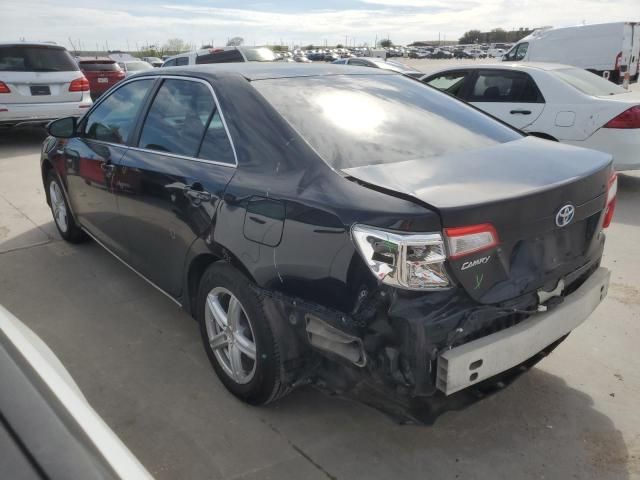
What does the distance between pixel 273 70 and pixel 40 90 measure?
842cm

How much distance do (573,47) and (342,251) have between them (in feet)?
55.4

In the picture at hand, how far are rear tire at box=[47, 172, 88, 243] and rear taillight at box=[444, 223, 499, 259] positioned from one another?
3.75 metres

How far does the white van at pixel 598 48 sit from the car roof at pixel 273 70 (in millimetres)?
14800

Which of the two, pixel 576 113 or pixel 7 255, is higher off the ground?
pixel 576 113

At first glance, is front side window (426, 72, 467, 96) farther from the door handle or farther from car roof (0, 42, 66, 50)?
car roof (0, 42, 66, 50)

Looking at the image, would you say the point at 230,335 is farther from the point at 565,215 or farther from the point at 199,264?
the point at 565,215

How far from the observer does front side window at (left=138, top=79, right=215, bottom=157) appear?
2.97 metres

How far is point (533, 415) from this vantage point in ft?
8.91

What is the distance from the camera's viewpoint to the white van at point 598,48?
50.4 feet

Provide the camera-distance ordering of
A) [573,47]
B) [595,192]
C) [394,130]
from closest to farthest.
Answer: [595,192], [394,130], [573,47]

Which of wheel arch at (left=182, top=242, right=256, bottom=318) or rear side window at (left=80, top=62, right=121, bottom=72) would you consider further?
rear side window at (left=80, top=62, right=121, bottom=72)

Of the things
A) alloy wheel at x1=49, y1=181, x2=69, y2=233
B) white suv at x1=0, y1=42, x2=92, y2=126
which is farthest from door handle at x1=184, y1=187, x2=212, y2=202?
white suv at x1=0, y1=42, x2=92, y2=126

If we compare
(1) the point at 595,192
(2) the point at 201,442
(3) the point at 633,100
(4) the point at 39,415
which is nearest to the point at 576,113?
(3) the point at 633,100

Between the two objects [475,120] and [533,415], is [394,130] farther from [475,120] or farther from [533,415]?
A: [533,415]
